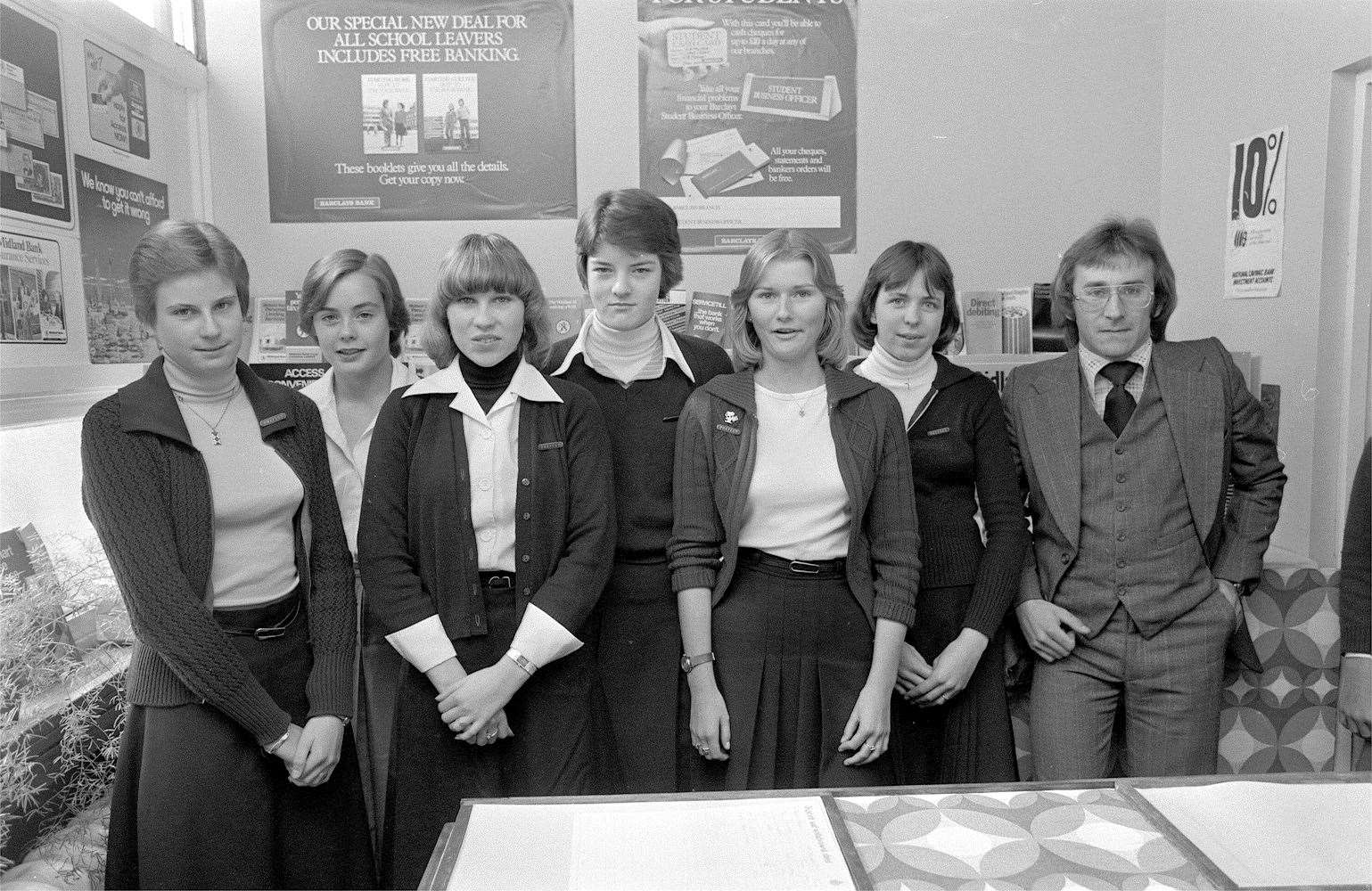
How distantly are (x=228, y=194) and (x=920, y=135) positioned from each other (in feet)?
7.36

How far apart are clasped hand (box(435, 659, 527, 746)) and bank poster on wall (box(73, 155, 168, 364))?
4.32ft

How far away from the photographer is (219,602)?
1722 millimetres

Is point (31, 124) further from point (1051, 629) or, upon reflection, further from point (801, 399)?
point (1051, 629)

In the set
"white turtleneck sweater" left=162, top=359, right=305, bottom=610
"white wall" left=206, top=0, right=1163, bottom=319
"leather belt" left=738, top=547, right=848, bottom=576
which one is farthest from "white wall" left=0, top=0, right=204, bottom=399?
"leather belt" left=738, top=547, right=848, bottom=576

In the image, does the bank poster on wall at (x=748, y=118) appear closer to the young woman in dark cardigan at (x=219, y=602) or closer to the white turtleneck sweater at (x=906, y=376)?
the white turtleneck sweater at (x=906, y=376)

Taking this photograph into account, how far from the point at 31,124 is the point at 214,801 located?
1.54 meters

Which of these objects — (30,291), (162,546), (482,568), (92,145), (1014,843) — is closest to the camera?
(1014,843)

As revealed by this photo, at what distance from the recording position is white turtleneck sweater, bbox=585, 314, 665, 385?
2109mm

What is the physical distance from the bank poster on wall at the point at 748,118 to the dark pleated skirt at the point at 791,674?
173cm

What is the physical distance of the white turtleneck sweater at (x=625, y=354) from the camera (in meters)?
2.11

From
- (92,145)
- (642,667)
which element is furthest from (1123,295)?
(92,145)

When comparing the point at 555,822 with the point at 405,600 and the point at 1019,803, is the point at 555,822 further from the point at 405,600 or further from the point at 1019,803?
the point at 405,600

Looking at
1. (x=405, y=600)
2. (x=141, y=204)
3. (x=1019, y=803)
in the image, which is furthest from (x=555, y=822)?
(x=141, y=204)

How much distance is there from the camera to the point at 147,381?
5.64ft
